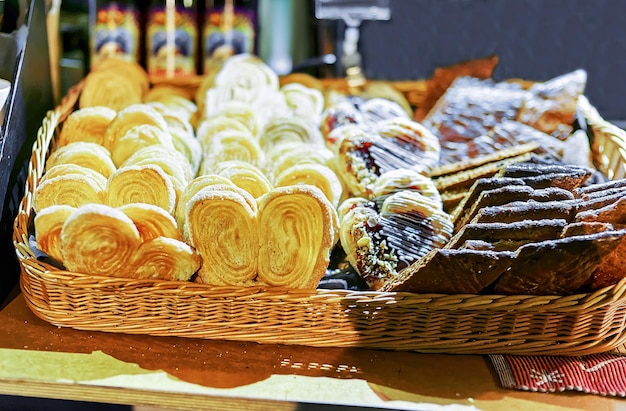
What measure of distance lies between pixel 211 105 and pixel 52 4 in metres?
0.72

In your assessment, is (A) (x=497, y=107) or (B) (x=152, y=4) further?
(B) (x=152, y=4)

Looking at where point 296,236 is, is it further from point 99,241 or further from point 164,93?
point 164,93

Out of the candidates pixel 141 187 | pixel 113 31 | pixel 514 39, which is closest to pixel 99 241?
pixel 141 187

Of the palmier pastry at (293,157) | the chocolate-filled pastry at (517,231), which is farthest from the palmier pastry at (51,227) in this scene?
the chocolate-filled pastry at (517,231)

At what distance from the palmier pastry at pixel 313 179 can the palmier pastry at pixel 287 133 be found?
1.22ft

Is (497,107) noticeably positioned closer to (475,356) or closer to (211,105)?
(211,105)

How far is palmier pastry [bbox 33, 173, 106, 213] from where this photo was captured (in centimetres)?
161

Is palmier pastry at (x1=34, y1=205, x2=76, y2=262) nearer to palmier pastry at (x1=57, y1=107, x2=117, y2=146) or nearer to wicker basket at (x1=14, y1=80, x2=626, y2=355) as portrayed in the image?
wicker basket at (x1=14, y1=80, x2=626, y2=355)

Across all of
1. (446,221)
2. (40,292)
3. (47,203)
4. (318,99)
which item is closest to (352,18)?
(318,99)

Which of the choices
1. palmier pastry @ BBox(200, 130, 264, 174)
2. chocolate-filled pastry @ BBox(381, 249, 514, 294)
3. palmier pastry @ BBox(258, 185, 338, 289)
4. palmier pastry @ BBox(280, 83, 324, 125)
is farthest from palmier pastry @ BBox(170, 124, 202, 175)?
chocolate-filled pastry @ BBox(381, 249, 514, 294)

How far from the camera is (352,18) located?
2936 millimetres

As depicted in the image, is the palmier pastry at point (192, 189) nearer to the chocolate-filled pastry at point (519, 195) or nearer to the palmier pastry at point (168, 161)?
the palmier pastry at point (168, 161)

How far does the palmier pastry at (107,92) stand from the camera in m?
2.38

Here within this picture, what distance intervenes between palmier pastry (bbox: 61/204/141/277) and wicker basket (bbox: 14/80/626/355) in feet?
0.09
